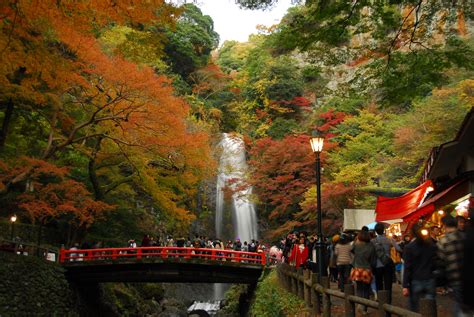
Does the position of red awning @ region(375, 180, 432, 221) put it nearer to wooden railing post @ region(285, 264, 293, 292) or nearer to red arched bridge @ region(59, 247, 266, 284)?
wooden railing post @ region(285, 264, 293, 292)

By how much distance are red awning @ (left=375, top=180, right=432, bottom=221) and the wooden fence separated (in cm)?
357

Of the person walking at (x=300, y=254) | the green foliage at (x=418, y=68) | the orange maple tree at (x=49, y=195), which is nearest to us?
the green foliage at (x=418, y=68)

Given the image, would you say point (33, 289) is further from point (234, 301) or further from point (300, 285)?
point (234, 301)

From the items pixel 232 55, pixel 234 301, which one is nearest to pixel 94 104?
pixel 234 301

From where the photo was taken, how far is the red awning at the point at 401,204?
44.0 feet

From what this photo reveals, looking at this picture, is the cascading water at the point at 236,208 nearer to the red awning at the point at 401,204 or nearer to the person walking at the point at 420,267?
the red awning at the point at 401,204

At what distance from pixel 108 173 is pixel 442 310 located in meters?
17.0

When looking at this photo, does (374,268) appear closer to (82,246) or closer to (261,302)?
(261,302)

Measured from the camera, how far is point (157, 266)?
1939cm

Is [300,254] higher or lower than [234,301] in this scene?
higher

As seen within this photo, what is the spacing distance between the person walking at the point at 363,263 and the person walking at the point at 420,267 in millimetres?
1645

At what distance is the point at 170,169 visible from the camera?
21.8 m

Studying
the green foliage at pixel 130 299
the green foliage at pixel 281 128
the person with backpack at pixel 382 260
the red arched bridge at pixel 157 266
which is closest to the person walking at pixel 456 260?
the person with backpack at pixel 382 260

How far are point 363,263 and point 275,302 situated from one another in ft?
22.1
